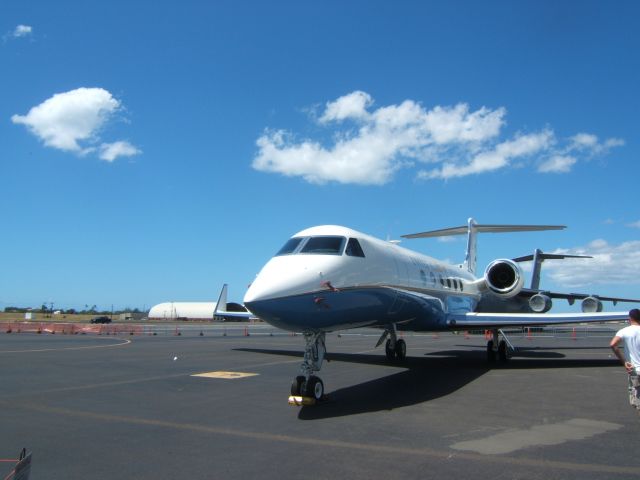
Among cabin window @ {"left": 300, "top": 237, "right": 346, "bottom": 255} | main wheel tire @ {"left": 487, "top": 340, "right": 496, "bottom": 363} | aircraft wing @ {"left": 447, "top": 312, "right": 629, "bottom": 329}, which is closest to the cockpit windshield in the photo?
cabin window @ {"left": 300, "top": 237, "right": 346, "bottom": 255}

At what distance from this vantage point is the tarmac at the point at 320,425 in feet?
17.5

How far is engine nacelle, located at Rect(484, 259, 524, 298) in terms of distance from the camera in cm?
1809

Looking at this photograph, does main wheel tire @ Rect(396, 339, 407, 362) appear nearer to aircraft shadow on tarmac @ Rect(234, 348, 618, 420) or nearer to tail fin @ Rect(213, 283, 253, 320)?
aircraft shadow on tarmac @ Rect(234, 348, 618, 420)

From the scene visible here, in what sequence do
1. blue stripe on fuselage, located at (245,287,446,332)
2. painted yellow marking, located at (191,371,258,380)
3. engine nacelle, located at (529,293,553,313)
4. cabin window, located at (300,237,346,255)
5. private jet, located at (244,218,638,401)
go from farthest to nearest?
engine nacelle, located at (529,293,553,313), painted yellow marking, located at (191,371,258,380), cabin window, located at (300,237,346,255), private jet, located at (244,218,638,401), blue stripe on fuselage, located at (245,287,446,332)

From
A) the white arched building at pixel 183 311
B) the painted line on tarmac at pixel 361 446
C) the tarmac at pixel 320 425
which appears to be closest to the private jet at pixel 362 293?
the tarmac at pixel 320 425

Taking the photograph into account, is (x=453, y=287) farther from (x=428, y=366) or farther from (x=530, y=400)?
(x=530, y=400)

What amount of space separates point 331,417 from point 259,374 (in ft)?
18.8

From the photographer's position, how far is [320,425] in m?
7.35

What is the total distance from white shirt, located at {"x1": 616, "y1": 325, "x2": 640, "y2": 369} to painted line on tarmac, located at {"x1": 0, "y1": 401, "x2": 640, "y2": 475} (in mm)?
1547

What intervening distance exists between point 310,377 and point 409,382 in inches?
158

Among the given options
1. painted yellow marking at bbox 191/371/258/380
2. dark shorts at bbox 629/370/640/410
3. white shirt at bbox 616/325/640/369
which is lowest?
painted yellow marking at bbox 191/371/258/380

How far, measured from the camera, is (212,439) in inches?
257

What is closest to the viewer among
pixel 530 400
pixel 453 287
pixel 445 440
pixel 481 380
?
pixel 445 440

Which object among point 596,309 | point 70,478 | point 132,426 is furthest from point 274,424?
point 596,309
